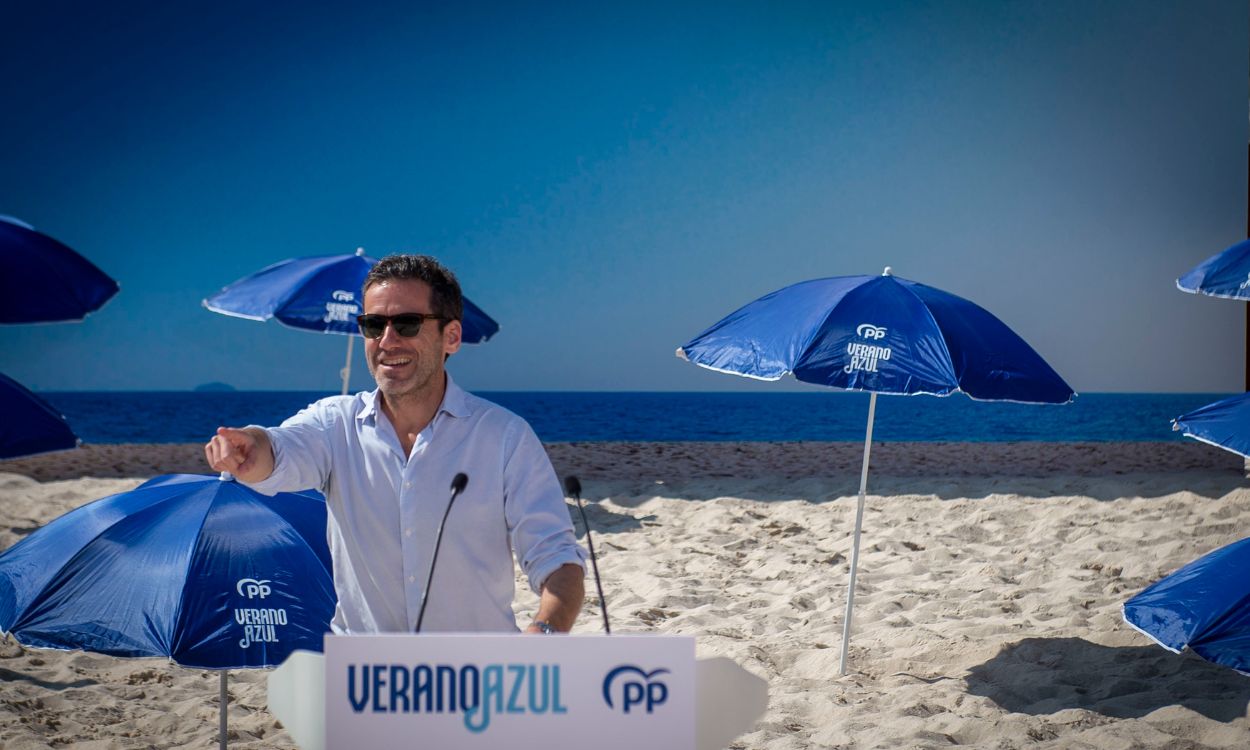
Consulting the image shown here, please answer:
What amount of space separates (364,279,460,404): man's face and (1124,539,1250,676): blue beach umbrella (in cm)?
254

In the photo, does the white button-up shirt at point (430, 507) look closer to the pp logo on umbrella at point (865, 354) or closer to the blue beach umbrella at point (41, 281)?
the pp logo on umbrella at point (865, 354)

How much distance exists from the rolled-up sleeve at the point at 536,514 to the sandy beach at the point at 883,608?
2006 millimetres

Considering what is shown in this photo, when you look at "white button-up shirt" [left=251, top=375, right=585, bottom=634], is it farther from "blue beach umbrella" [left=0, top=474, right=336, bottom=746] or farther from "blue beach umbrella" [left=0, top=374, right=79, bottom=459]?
"blue beach umbrella" [left=0, top=374, right=79, bottom=459]

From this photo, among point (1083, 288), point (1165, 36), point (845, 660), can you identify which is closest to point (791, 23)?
point (1165, 36)

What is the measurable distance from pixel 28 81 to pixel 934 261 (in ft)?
84.0

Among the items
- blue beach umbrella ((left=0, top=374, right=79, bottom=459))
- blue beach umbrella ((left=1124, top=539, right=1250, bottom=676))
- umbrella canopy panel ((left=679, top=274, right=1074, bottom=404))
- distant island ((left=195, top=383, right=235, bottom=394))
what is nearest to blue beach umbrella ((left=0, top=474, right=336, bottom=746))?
blue beach umbrella ((left=0, top=374, right=79, bottom=459))

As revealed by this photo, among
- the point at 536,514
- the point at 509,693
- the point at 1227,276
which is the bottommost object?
the point at 509,693

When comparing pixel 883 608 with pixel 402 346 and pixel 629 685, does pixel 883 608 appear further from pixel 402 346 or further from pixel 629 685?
pixel 629 685

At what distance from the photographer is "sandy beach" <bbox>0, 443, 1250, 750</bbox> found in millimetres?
3887

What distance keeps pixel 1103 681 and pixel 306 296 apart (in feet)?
16.8

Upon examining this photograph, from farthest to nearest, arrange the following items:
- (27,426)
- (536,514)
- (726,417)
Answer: (726,417) < (27,426) < (536,514)

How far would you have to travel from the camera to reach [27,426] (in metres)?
3.30

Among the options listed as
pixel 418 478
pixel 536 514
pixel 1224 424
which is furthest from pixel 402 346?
pixel 1224 424

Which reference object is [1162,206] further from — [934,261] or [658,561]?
[658,561]
